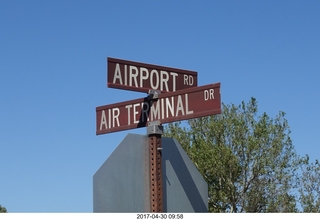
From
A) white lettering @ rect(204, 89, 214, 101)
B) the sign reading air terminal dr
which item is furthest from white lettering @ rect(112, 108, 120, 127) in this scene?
white lettering @ rect(204, 89, 214, 101)

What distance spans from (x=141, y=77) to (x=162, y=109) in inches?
19.3

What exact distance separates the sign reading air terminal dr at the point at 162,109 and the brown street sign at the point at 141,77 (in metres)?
0.20

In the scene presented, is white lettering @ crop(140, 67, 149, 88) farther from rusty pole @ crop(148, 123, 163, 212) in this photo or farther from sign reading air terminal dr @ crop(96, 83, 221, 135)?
rusty pole @ crop(148, 123, 163, 212)

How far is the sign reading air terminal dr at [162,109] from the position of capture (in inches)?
260

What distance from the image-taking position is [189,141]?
105 ft

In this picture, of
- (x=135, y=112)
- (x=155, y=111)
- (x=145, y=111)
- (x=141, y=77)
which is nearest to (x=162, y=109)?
(x=155, y=111)

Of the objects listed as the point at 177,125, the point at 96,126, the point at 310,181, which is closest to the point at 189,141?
the point at 177,125

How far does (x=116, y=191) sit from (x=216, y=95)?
A: 4.80 ft

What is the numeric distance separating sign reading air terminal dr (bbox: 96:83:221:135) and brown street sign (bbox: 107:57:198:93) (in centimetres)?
20

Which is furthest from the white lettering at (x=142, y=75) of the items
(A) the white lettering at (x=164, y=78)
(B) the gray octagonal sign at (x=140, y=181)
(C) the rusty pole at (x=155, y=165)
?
(B) the gray octagonal sign at (x=140, y=181)

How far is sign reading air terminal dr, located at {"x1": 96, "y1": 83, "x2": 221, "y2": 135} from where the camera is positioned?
260 inches

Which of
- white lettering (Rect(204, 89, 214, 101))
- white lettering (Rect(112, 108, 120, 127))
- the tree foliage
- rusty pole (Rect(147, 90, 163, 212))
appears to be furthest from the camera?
the tree foliage

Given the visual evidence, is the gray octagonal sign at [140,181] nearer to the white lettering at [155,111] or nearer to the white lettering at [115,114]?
the white lettering at [155,111]

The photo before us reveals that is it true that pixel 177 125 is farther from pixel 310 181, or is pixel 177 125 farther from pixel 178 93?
pixel 178 93
